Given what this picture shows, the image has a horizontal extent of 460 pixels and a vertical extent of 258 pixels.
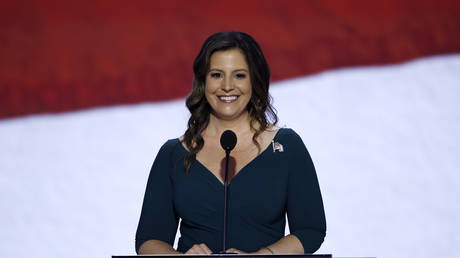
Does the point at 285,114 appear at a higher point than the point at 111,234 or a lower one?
higher

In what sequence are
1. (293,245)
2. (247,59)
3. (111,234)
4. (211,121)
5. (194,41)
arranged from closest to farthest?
(293,245) → (247,59) → (211,121) → (111,234) → (194,41)

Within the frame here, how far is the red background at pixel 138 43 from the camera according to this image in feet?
10.4

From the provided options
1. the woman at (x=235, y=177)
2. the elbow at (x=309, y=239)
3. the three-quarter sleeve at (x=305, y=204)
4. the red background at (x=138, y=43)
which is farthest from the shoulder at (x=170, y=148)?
the red background at (x=138, y=43)

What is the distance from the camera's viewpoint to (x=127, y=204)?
3023 millimetres

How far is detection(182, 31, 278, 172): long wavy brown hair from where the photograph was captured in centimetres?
216

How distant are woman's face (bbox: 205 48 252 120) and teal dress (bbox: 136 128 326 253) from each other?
0.19m

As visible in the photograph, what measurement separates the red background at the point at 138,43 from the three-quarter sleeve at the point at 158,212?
42.6 inches

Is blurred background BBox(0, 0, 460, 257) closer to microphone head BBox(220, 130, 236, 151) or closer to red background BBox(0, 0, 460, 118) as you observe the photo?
red background BBox(0, 0, 460, 118)

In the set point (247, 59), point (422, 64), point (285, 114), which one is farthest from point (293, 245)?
point (422, 64)

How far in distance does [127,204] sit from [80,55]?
81 cm

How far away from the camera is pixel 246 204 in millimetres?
2061

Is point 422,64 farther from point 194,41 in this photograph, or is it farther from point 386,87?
point 194,41

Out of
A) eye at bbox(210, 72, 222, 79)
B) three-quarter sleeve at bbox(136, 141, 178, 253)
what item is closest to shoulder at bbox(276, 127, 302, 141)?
eye at bbox(210, 72, 222, 79)

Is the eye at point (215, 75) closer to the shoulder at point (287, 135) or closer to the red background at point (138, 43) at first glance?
the shoulder at point (287, 135)
